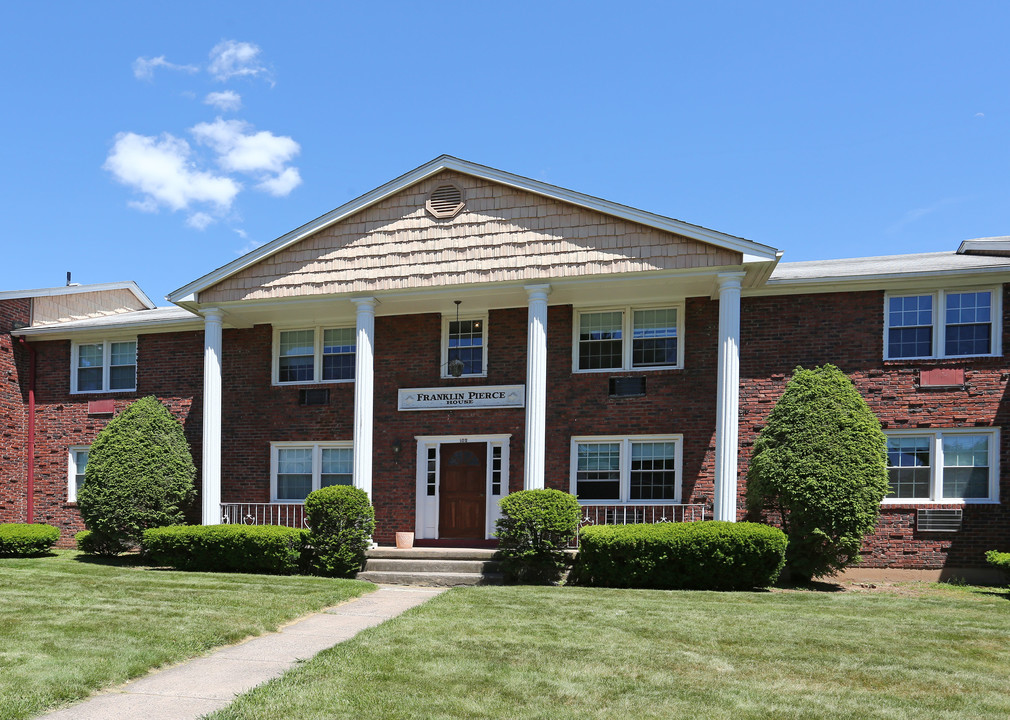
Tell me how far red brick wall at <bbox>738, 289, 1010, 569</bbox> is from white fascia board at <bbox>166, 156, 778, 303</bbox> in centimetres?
206

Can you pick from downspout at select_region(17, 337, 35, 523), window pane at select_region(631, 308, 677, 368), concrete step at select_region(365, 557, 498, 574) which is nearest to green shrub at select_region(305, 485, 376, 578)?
concrete step at select_region(365, 557, 498, 574)

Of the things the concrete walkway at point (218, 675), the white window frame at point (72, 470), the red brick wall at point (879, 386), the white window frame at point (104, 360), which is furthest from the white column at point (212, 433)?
the red brick wall at point (879, 386)

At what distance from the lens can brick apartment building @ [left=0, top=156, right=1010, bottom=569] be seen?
14812 mm

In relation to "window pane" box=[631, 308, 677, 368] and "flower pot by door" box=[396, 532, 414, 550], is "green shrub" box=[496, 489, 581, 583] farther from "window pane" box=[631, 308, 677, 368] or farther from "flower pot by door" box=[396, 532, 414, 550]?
"window pane" box=[631, 308, 677, 368]

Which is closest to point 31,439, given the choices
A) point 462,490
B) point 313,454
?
point 313,454

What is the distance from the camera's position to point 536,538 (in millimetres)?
13570

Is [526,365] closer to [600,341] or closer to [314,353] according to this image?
[600,341]

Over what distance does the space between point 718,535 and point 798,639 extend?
4051 mm

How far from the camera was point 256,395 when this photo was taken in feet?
60.8

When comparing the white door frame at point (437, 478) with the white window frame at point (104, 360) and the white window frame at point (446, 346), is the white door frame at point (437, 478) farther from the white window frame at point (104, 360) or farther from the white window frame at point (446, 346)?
the white window frame at point (104, 360)

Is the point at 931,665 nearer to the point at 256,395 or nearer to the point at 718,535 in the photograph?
the point at 718,535

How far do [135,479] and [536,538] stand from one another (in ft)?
27.9

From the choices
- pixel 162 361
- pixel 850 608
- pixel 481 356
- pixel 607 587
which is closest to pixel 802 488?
pixel 850 608

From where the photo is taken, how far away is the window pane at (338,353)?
59.6ft
